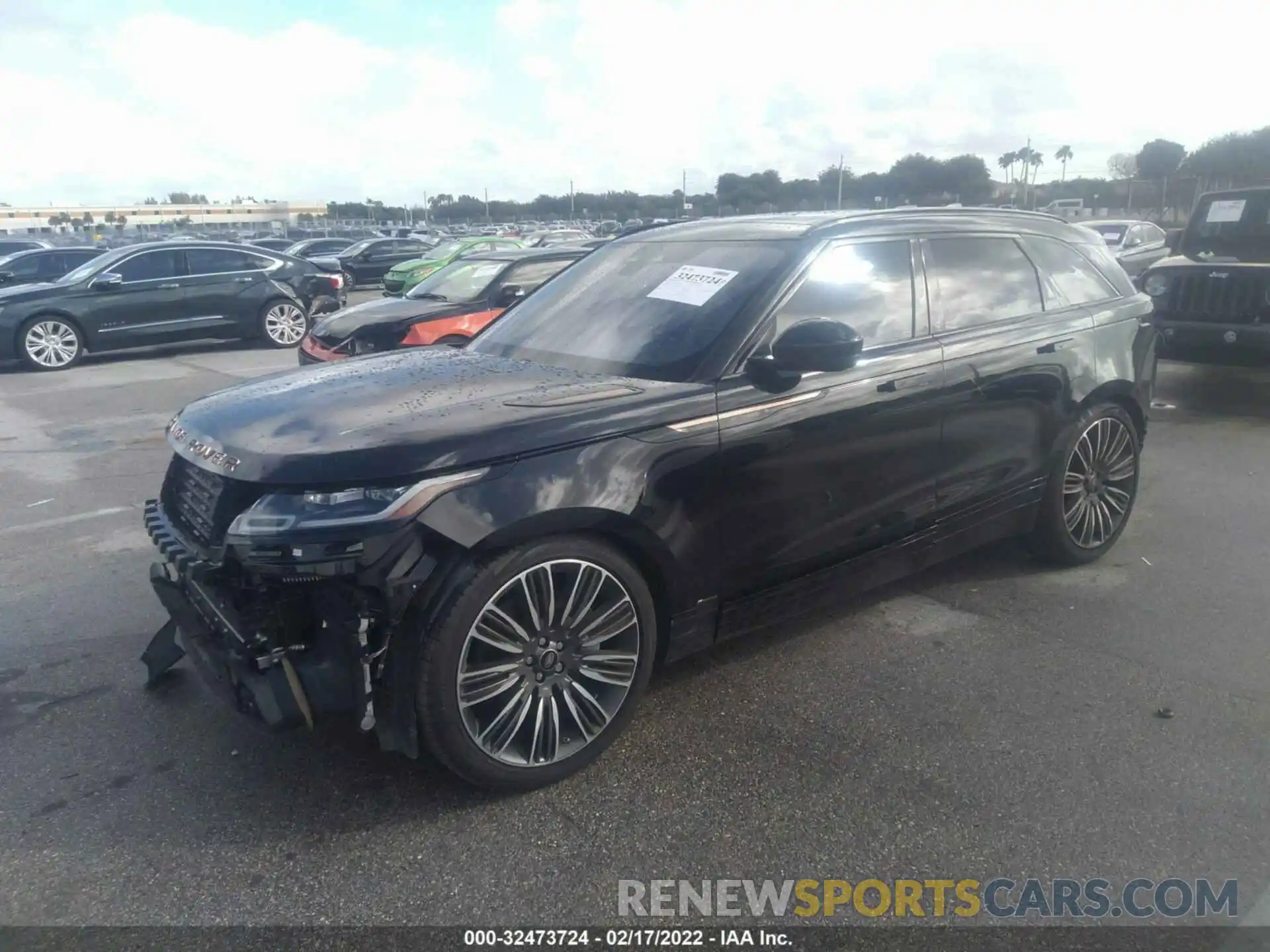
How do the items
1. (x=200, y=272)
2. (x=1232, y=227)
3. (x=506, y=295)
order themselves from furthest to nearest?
(x=200, y=272)
(x=1232, y=227)
(x=506, y=295)

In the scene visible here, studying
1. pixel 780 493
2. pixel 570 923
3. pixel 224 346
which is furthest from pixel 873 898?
pixel 224 346

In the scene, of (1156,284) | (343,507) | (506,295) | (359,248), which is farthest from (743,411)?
(359,248)

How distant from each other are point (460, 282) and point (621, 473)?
764cm

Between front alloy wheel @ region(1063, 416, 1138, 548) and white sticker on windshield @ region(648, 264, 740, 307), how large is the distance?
6.92ft

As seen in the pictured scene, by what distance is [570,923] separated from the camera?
250 cm

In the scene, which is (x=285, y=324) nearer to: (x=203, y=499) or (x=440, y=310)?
(x=440, y=310)

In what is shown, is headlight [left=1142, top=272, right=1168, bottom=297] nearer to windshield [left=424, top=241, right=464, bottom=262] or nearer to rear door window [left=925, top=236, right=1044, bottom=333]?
rear door window [left=925, top=236, right=1044, bottom=333]

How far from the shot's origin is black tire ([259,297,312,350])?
14305mm

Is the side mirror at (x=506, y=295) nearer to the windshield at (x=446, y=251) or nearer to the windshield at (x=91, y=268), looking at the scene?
the windshield at (x=91, y=268)

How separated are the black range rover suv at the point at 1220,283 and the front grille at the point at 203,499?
28.3 feet

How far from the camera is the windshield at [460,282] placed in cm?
983

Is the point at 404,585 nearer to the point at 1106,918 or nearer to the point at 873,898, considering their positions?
the point at 873,898

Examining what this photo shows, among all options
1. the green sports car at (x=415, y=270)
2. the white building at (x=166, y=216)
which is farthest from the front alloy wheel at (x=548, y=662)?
the white building at (x=166, y=216)

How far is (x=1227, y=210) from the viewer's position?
1008 centimetres
